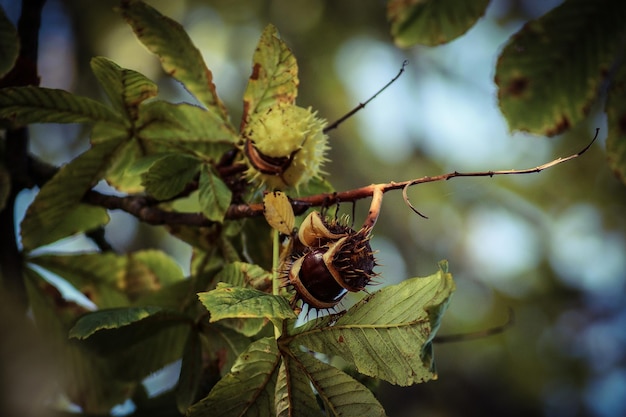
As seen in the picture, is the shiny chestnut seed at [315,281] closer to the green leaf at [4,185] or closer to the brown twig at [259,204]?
the brown twig at [259,204]

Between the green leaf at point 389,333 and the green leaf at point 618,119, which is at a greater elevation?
the green leaf at point 618,119

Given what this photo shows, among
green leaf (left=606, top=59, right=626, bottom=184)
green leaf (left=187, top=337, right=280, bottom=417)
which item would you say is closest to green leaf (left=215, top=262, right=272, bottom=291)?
green leaf (left=187, top=337, right=280, bottom=417)

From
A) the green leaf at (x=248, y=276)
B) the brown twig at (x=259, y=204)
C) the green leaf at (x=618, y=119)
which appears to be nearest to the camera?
the brown twig at (x=259, y=204)

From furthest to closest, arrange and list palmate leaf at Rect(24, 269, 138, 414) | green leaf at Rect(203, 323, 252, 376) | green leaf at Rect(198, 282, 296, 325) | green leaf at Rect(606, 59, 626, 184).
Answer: palmate leaf at Rect(24, 269, 138, 414) → green leaf at Rect(606, 59, 626, 184) → green leaf at Rect(203, 323, 252, 376) → green leaf at Rect(198, 282, 296, 325)

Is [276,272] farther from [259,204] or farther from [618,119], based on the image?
[618,119]

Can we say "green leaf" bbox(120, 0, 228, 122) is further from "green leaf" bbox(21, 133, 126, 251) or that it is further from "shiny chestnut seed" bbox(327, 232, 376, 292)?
"shiny chestnut seed" bbox(327, 232, 376, 292)

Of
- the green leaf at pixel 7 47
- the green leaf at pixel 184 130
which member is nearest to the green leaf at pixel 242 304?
the green leaf at pixel 184 130
